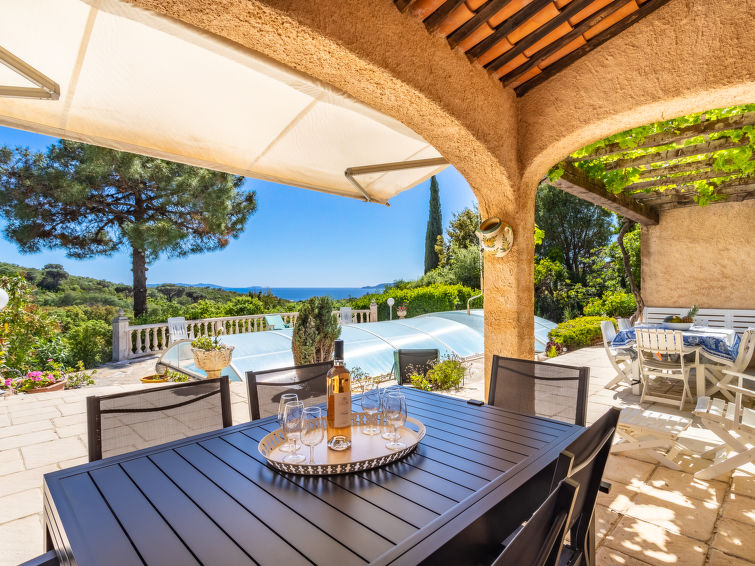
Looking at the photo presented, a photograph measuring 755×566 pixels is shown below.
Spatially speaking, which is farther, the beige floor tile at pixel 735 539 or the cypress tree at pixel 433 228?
the cypress tree at pixel 433 228

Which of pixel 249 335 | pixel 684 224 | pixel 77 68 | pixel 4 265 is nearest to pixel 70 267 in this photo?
pixel 4 265

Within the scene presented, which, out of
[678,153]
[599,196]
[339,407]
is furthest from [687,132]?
[339,407]

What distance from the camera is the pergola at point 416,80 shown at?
1.46 metres

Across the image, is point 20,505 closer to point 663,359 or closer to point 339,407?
point 339,407

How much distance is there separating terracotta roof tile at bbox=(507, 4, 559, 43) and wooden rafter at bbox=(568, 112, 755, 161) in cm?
209

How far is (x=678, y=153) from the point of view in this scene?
3.95 metres

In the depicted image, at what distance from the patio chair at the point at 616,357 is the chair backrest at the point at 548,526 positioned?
4548 millimetres

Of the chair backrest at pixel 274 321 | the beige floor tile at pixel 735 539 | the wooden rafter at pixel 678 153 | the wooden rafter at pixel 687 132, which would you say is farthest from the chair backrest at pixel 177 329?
the beige floor tile at pixel 735 539

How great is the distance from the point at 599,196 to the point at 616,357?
2.17 metres

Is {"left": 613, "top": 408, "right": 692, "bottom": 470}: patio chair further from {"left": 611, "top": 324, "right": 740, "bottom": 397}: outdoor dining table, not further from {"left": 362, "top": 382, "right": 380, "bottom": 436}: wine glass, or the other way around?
{"left": 362, "top": 382, "right": 380, "bottom": 436}: wine glass

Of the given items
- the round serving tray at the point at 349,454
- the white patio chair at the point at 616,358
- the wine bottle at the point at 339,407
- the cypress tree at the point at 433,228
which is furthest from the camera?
the cypress tree at the point at 433,228

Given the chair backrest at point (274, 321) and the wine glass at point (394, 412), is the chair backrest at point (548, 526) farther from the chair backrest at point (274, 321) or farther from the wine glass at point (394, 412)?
the chair backrest at point (274, 321)

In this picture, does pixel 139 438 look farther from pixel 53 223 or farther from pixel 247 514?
pixel 53 223

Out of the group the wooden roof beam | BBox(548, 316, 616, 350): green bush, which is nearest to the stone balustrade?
BBox(548, 316, 616, 350): green bush
